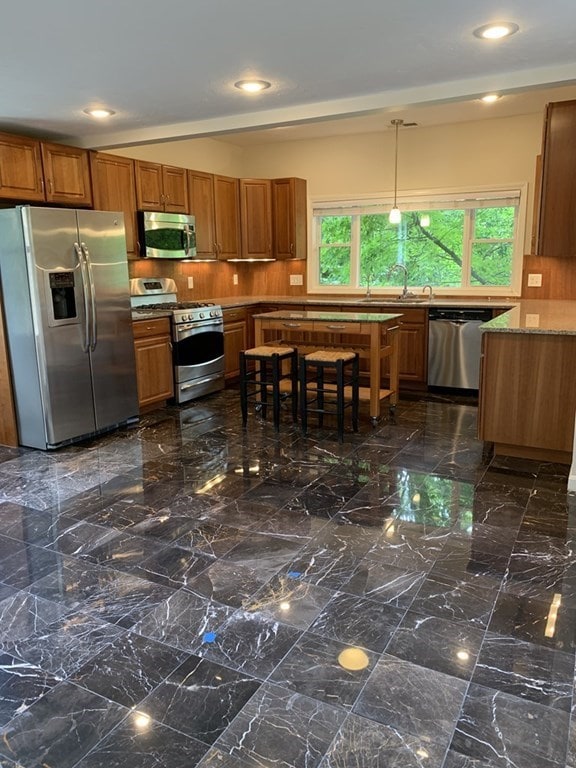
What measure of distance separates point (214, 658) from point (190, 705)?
22 centimetres

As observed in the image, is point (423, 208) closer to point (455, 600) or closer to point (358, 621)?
point (455, 600)

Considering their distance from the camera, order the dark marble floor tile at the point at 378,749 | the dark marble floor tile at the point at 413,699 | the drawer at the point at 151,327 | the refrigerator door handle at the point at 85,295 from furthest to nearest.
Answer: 1. the drawer at the point at 151,327
2. the refrigerator door handle at the point at 85,295
3. the dark marble floor tile at the point at 413,699
4. the dark marble floor tile at the point at 378,749

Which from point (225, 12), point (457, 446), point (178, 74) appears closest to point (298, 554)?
point (457, 446)

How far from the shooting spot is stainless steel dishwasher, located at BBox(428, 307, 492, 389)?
5484mm

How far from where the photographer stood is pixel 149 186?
17.3 ft

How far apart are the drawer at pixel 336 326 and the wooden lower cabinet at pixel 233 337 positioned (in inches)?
54.8

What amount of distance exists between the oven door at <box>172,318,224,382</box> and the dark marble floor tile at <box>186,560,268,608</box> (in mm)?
2994

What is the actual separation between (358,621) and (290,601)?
0.93 feet

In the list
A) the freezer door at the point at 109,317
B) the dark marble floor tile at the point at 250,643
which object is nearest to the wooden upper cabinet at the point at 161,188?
the freezer door at the point at 109,317

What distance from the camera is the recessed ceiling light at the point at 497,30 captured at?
8.36 ft

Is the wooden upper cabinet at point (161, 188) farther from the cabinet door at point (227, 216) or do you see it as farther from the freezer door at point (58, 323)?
the freezer door at point (58, 323)

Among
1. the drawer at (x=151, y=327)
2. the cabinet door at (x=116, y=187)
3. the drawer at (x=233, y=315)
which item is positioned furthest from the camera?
the drawer at (x=233, y=315)

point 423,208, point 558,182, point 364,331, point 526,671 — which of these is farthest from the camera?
point 423,208

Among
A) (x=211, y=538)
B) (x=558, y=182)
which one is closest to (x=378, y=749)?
(x=211, y=538)
